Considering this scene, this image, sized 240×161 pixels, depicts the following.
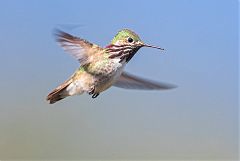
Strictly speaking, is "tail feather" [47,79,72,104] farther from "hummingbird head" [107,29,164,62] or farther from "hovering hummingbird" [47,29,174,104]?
"hummingbird head" [107,29,164,62]

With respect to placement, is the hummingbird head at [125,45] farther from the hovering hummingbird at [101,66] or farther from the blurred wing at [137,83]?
the blurred wing at [137,83]

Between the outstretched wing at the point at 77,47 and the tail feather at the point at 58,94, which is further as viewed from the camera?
the tail feather at the point at 58,94

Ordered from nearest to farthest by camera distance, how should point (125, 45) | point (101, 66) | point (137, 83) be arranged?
point (125, 45), point (101, 66), point (137, 83)

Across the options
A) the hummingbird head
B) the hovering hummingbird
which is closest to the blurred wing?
the hovering hummingbird

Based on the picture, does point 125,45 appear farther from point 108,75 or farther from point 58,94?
point 58,94

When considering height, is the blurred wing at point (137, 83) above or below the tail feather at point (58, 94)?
above

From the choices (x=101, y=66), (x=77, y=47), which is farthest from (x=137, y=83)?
(x=77, y=47)

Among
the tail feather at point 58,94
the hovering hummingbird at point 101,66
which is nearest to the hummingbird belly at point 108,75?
the hovering hummingbird at point 101,66
